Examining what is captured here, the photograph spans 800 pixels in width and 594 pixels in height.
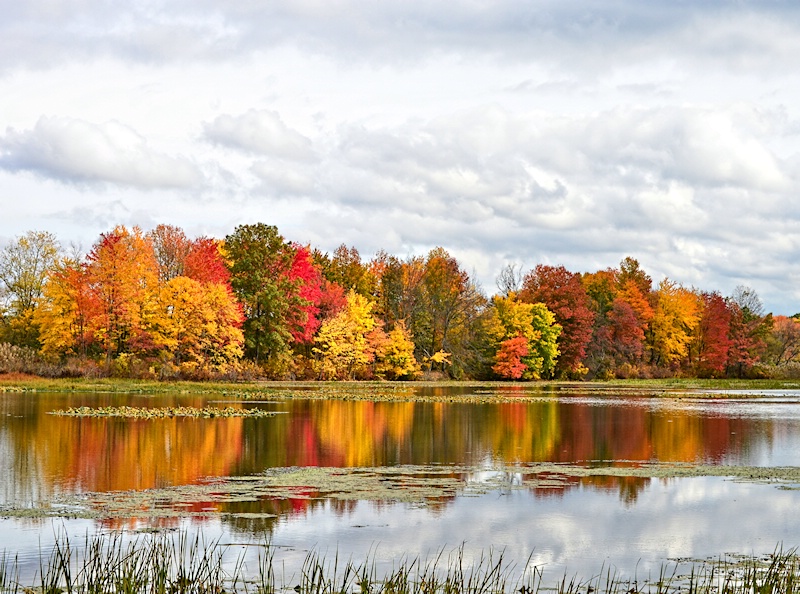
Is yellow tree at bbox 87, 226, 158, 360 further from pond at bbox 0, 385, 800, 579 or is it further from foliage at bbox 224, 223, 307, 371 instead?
pond at bbox 0, 385, 800, 579

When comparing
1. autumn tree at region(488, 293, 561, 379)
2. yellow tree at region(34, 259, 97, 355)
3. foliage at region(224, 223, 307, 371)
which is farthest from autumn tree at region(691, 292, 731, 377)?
yellow tree at region(34, 259, 97, 355)

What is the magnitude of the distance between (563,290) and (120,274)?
46878mm

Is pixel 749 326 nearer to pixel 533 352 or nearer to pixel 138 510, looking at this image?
pixel 533 352

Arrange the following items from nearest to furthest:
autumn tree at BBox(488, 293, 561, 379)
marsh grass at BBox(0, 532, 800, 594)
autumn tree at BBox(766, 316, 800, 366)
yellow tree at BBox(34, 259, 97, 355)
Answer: marsh grass at BBox(0, 532, 800, 594), yellow tree at BBox(34, 259, 97, 355), autumn tree at BBox(488, 293, 561, 379), autumn tree at BBox(766, 316, 800, 366)

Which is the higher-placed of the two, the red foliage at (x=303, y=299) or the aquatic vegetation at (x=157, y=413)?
the red foliage at (x=303, y=299)

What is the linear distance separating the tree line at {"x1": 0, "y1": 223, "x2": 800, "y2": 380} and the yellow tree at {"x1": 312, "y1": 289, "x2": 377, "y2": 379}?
0.15 metres

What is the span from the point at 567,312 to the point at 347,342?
25649mm

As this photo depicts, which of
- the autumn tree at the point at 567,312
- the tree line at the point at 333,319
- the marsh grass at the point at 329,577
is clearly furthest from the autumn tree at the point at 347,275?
the marsh grass at the point at 329,577

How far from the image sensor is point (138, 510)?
643 inches

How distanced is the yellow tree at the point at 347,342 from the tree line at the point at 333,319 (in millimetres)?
148

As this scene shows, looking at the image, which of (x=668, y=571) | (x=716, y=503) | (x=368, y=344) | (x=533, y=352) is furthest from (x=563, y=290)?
(x=668, y=571)

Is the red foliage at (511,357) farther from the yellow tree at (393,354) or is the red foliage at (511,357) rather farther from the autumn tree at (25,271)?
the autumn tree at (25,271)

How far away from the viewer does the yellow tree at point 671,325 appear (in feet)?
347

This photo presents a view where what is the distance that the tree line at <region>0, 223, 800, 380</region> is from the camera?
64.6 m
